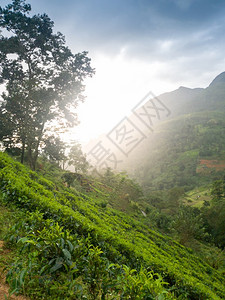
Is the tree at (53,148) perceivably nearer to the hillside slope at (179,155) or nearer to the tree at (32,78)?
the tree at (32,78)

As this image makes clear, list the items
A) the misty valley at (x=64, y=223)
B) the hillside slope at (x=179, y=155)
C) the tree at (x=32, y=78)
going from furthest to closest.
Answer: the hillside slope at (x=179, y=155), the tree at (x=32, y=78), the misty valley at (x=64, y=223)

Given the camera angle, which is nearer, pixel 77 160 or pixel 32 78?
pixel 32 78

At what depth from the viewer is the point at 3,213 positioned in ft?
14.9

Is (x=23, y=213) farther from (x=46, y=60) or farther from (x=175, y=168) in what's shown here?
(x=175, y=168)

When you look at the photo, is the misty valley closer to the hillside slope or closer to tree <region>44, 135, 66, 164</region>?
tree <region>44, 135, 66, 164</region>

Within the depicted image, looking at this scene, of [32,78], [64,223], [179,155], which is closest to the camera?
[64,223]

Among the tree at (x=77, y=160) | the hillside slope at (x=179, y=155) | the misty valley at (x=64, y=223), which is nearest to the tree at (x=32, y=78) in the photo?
the misty valley at (x=64, y=223)

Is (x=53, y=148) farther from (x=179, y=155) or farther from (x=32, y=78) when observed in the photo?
(x=179, y=155)

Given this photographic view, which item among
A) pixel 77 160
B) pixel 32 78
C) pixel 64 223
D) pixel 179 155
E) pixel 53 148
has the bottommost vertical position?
pixel 179 155

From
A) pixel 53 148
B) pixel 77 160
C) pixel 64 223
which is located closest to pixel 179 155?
pixel 77 160

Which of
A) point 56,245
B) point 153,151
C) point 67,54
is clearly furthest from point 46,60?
point 153,151

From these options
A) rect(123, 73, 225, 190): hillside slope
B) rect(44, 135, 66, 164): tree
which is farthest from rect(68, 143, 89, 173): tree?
rect(123, 73, 225, 190): hillside slope

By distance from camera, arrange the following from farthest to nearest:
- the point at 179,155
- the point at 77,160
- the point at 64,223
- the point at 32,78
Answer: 1. the point at 179,155
2. the point at 77,160
3. the point at 32,78
4. the point at 64,223

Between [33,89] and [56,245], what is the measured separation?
695 inches
